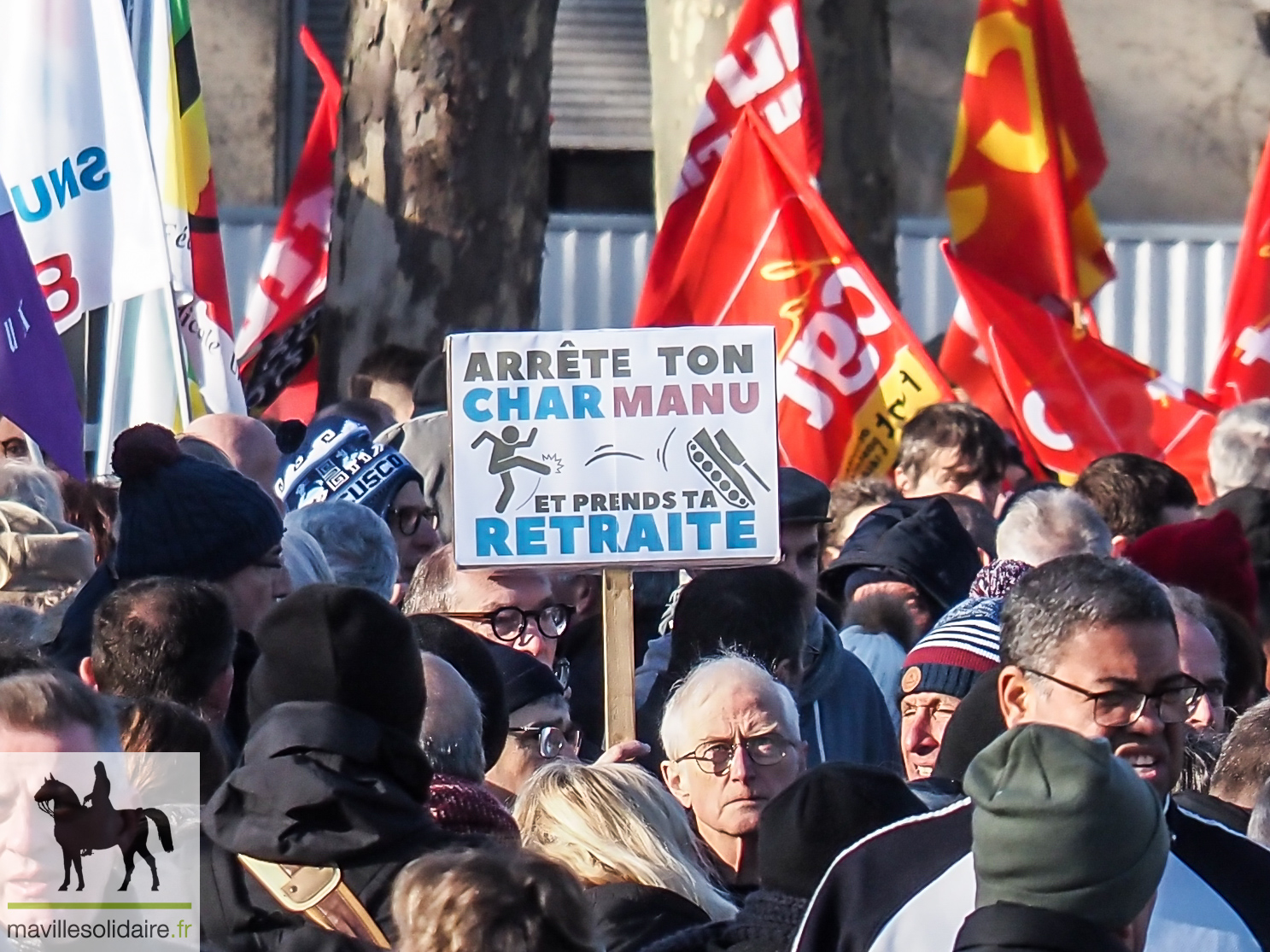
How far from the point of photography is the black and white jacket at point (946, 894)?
287 cm

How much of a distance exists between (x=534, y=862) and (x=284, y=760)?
565 mm

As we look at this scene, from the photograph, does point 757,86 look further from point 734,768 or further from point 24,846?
point 24,846

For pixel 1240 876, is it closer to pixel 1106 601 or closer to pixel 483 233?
pixel 1106 601

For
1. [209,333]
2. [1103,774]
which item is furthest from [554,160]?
[1103,774]

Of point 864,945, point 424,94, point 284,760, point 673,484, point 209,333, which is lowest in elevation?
point 864,945

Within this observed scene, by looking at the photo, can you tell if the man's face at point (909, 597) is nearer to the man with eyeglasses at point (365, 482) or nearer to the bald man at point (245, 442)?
the man with eyeglasses at point (365, 482)

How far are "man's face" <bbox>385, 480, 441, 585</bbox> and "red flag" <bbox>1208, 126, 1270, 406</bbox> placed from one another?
3622mm

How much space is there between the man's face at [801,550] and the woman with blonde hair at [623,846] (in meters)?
1.94

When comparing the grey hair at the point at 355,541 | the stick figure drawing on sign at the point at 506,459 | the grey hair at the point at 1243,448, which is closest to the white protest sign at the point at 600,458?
the stick figure drawing on sign at the point at 506,459

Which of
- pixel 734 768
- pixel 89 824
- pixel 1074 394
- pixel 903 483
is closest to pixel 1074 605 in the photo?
pixel 734 768

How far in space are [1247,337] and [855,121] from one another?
6.63ft

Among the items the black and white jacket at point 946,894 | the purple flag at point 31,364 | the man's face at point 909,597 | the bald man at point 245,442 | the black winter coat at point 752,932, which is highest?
the purple flag at point 31,364

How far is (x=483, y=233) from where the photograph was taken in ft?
28.1

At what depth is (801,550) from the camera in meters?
→ 5.54
